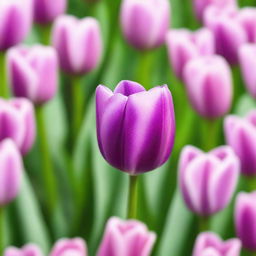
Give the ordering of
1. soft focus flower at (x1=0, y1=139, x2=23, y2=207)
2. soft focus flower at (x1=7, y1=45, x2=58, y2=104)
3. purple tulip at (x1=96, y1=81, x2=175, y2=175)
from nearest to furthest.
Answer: purple tulip at (x1=96, y1=81, x2=175, y2=175) → soft focus flower at (x1=0, y1=139, x2=23, y2=207) → soft focus flower at (x1=7, y1=45, x2=58, y2=104)

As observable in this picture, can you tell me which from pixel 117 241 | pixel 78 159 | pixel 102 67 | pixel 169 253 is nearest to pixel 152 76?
pixel 102 67

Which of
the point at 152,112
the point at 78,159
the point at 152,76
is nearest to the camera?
the point at 152,112

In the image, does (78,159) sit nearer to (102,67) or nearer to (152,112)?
(102,67)

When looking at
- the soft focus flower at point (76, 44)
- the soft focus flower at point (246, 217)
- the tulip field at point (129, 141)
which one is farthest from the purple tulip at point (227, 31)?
the soft focus flower at point (246, 217)

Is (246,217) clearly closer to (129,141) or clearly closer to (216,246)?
(216,246)

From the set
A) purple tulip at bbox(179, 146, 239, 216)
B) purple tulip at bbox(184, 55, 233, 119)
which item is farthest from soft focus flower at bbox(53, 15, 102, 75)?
purple tulip at bbox(179, 146, 239, 216)

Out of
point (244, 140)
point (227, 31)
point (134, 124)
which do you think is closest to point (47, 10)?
point (227, 31)

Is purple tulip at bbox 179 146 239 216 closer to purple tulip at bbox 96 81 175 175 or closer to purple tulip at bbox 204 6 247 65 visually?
purple tulip at bbox 96 81 175 175
